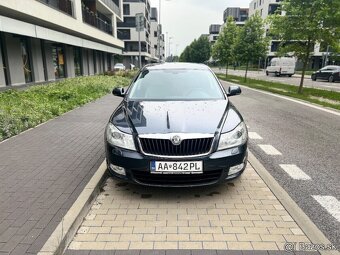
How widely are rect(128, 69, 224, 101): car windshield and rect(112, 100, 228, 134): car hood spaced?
32cm

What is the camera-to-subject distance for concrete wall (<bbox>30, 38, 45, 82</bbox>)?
19109mm

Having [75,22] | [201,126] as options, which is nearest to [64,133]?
[201,126]

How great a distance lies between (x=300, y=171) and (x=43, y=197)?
388 cm

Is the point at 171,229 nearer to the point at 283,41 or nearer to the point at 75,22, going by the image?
the point at 283,41

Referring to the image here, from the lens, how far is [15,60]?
16.8 meters

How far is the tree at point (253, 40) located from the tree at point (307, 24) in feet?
35.9

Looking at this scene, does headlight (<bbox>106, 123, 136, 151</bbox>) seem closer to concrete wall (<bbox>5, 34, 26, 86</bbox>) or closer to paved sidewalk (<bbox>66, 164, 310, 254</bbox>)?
paved sidewalk (<bbox>66, 164, 310, 254</bbox>)

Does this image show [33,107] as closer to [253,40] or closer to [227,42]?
[253,40]

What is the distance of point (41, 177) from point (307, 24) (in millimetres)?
14566

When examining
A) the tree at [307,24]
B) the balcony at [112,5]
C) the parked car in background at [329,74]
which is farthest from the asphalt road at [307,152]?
the balcony at [112,5]

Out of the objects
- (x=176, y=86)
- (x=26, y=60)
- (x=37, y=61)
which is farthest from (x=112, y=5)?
(x=176, y=86)

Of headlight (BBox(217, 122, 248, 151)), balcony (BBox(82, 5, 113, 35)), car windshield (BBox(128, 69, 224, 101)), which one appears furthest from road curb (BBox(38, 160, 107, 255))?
balcony (BBox(82, 5, 113, 35))

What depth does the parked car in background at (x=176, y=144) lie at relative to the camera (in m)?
3.51

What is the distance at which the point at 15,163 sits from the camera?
493cm
